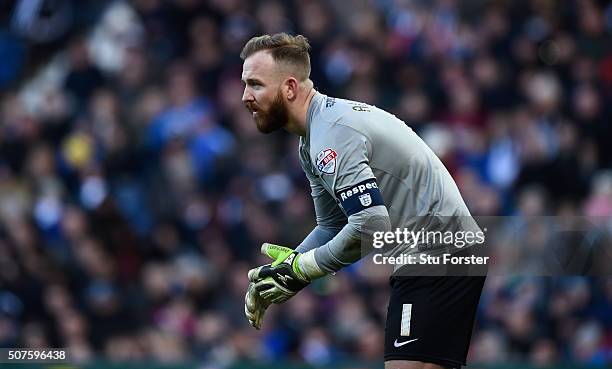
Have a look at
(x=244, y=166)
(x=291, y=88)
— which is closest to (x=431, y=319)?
(x=291, y=88)

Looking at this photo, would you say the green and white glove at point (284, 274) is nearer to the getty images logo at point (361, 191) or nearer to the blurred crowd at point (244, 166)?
the getty images logo at point (361, 191)

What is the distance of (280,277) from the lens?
6254mm

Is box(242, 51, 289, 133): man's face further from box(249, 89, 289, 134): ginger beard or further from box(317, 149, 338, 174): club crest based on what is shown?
box(317, 149, 338, 174): club crest

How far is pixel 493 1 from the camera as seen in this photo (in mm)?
14023

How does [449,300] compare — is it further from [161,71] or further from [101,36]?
[101,36]

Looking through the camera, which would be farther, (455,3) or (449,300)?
(455,3)

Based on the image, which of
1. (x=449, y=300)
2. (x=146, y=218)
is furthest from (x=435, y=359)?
(x=146, y=218)

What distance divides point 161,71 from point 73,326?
361 centimetres

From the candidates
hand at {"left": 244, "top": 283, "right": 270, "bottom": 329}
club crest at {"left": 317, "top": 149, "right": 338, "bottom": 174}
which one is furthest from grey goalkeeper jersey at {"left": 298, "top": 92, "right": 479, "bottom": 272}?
hand at {"left": 244, "top": 283, "right": 270, "bottom": 329}

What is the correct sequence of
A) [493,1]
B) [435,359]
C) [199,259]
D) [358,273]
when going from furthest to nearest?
[493,1], [199,259], [358,273], [435,359]

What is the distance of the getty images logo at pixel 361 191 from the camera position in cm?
588

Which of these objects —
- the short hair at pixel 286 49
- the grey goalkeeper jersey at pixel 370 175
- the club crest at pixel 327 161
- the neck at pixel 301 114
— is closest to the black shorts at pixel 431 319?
the grey goalkeeper jersey at pixel 370 175

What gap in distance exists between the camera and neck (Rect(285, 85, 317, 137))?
636 centimetres

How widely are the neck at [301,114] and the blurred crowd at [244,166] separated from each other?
5135 mm
